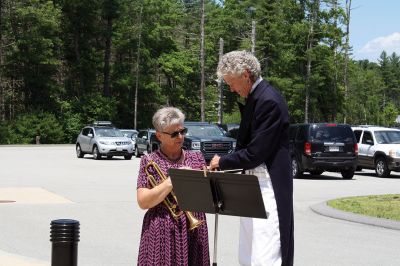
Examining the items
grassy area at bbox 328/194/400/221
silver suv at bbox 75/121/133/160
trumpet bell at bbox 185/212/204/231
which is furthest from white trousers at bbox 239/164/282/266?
silver suv at bbox 75/121/133/160

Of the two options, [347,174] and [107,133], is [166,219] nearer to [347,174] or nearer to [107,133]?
[347,174]

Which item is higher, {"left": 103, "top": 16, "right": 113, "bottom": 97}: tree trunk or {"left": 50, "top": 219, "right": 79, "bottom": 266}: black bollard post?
{"left": 103, "top": 16, "right": 113, "bottom": 97}: tree trunk

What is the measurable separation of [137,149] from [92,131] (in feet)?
10.5

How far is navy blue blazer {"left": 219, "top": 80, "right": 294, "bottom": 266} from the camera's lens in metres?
4.41

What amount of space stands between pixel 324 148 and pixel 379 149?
9.40ft

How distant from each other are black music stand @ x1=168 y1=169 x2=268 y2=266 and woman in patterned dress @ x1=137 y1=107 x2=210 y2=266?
174mm

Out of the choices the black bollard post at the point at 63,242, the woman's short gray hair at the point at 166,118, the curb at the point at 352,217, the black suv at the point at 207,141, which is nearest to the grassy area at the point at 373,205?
the curb at the point at 352,217

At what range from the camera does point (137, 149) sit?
37656mm

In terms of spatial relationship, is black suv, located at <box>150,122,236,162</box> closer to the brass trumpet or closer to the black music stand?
the brass trumpet

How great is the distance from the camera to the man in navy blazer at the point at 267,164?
443cm

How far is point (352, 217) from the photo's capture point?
487 inches

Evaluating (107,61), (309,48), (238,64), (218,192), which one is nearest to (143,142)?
(238,64)

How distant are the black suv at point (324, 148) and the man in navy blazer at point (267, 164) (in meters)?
18.2

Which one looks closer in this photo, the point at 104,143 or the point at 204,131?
the point at 204,131
